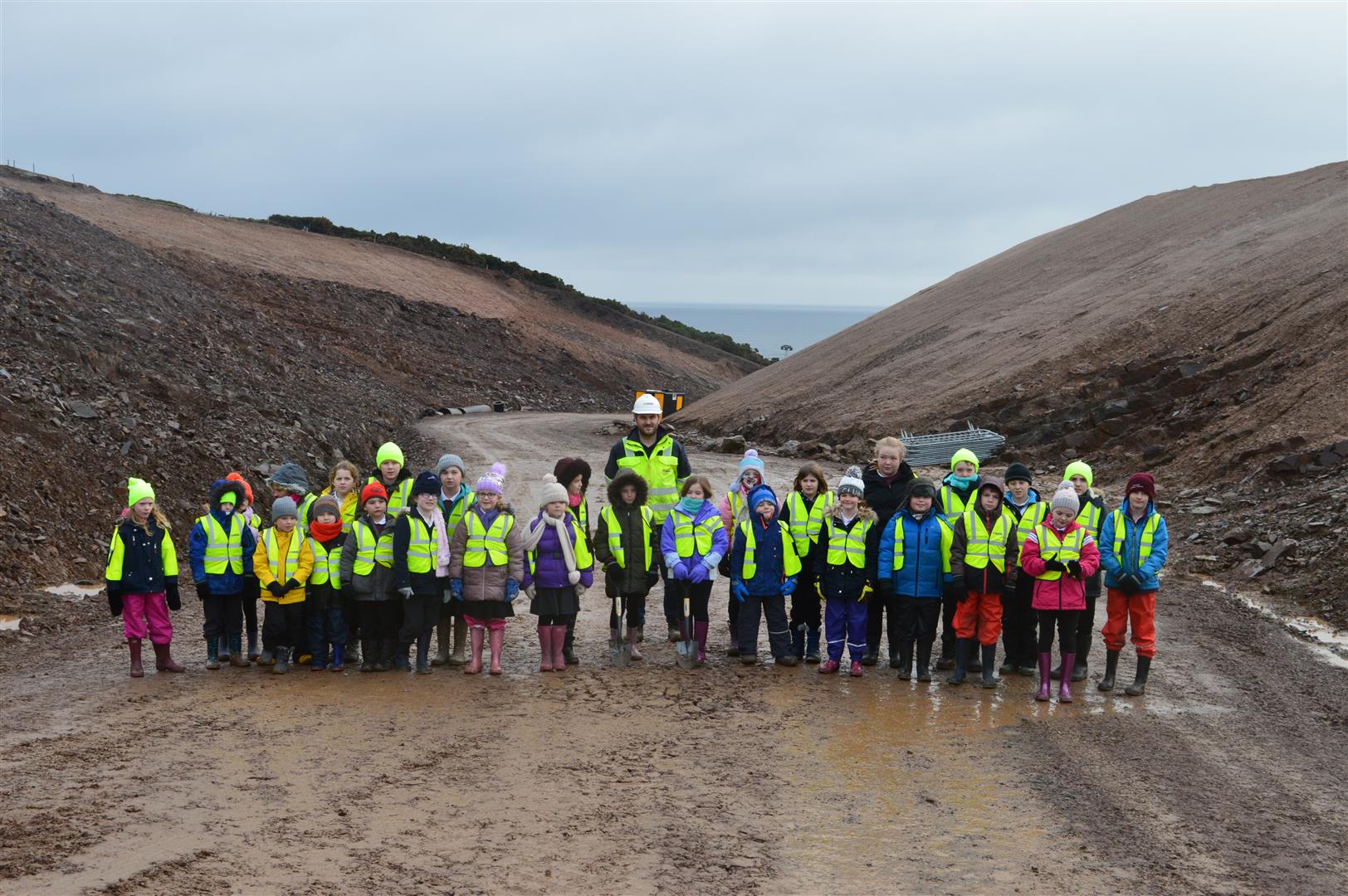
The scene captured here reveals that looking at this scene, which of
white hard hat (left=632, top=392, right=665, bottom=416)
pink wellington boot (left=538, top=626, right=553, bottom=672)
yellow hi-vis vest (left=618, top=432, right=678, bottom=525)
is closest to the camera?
pink wellington boot (left=538, top=626, right=553, bottom=672)

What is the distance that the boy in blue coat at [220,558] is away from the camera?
30.4 feet

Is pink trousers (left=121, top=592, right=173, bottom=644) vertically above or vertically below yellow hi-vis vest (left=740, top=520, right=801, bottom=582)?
below

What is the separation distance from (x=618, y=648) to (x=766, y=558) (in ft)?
4.92

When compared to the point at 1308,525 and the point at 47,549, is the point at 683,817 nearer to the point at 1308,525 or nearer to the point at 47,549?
the point at 47,549

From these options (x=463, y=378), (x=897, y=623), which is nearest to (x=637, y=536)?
(x=897, y=623)

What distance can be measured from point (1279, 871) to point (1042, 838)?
3.75 ft

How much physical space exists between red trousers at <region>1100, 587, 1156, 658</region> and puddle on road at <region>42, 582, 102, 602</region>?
10178 millimetres

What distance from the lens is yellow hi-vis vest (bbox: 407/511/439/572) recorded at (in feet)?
29.9

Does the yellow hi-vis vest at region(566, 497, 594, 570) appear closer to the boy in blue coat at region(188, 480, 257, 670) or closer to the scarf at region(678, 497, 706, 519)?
the scarf at region(678, 497, 706, 519)

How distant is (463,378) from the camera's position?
2009 inches

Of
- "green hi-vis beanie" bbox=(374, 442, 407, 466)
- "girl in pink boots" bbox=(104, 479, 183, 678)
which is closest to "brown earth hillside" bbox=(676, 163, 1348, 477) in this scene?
"green hi-vis beanie" bbox=(374, 442, 407, 466)

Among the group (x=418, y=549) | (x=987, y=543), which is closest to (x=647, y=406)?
(x=418, y=549)

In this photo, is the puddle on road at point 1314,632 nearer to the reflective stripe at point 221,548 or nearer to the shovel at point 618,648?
the shovel at point 618,648

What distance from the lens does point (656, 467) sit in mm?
10047
